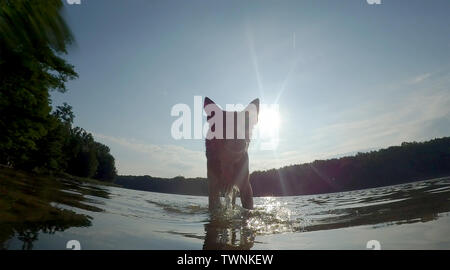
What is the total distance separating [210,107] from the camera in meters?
5.50

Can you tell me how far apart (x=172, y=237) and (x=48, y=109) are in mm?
21190

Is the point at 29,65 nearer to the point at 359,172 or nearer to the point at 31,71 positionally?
the point at 31,71

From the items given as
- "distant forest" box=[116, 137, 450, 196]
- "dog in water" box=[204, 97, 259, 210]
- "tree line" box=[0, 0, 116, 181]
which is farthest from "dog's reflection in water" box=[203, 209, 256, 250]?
"distant forest" box=[116, 137, 450, 196]

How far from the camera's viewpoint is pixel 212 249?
2.48 m

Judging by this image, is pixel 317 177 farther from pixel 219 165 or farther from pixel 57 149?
pixel 219 165

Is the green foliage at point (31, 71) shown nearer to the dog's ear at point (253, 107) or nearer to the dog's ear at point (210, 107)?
the dog's ear at point (210, 107)

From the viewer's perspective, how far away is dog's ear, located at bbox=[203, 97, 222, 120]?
17.8 ft

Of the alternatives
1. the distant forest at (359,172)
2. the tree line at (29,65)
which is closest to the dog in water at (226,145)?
the tree line at (29,65)

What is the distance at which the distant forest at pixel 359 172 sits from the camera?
57.8 meters

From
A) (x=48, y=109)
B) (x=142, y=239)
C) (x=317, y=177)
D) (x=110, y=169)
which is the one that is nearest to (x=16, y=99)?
(x=48, y=109)

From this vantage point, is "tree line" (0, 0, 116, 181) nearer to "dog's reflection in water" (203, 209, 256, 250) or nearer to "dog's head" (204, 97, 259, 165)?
A: "dog's head" (204, 97, 259, 165)

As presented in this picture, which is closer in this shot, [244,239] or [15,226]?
[15,226]

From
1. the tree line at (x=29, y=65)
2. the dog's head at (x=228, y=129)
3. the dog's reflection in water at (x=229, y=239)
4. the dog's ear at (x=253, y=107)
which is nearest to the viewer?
the dog's reflection in water at (x=229, y=239)

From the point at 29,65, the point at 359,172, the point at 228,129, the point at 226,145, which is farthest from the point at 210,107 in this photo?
the point at 359,172
